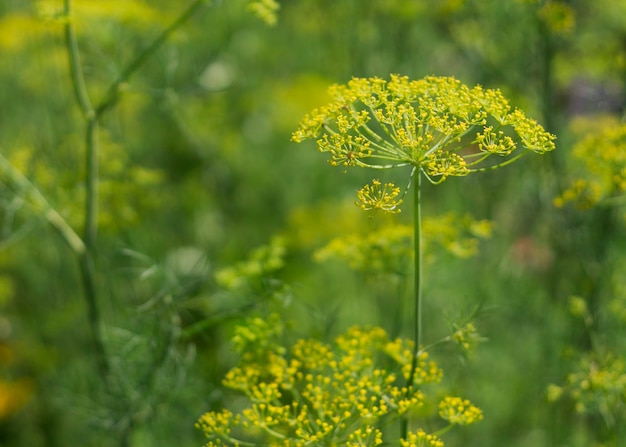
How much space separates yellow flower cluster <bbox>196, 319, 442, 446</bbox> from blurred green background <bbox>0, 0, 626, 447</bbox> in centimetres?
18

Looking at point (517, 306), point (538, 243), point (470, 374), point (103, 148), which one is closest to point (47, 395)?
point (103, 148)

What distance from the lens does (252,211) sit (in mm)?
4371

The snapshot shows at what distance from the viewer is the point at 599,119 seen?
129 inches

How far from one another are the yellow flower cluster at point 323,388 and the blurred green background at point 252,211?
0.18 m

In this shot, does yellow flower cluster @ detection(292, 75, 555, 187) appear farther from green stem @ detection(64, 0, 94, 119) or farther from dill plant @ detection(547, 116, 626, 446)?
green stem @ detection(64, 0, 94, 119)

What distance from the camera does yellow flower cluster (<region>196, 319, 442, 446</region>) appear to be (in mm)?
1474

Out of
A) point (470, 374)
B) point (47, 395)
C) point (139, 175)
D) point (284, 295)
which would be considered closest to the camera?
point (284, 295)

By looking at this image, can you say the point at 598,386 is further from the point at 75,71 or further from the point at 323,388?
the point at 75,71

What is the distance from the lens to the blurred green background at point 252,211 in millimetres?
2367

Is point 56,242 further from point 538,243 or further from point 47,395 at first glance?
point 538,243

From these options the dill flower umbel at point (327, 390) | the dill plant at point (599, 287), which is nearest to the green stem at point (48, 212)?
the dill flower umbel at point (327, 390)

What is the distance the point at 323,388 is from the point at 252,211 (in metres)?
2.81

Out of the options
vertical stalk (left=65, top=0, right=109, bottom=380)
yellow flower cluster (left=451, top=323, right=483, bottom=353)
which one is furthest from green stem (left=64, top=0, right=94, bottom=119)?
yellow flower cluster (left=451, top=323, right=483, bottom=353)

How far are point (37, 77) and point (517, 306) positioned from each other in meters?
2.99
